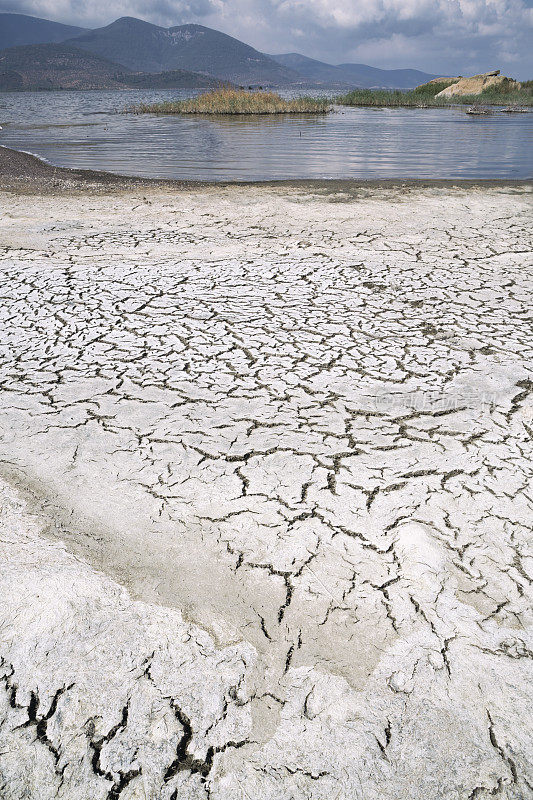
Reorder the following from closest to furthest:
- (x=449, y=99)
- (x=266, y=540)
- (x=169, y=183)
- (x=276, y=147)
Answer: (x=266, y=540) → (x=169, y=183) → (x=276, y=147) → (x=449, y=99)

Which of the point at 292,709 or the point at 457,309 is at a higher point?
the point at 457,309

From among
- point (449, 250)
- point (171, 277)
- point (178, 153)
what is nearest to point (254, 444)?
point (171, 277)

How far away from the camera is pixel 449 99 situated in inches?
1315

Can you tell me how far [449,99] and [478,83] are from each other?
9.74 feet

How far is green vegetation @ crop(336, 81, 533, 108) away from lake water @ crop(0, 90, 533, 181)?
12.6m

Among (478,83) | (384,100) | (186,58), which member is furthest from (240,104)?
(186,58)

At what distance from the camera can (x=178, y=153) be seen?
36.3 feet

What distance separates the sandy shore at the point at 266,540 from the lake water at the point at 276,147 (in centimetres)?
611

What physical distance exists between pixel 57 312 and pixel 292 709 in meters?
2.82

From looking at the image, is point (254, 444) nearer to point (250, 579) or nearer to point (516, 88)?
point (250, 579)

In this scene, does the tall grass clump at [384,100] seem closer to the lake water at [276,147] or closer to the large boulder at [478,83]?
the large boulder at [478,83]

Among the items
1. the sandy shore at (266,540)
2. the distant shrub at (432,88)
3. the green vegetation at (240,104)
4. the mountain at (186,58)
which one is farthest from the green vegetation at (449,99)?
the mountain at (186,58)

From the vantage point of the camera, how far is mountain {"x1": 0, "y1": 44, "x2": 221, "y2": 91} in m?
82.8

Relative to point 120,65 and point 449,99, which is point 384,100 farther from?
point 120,65
